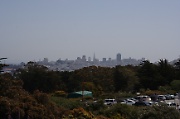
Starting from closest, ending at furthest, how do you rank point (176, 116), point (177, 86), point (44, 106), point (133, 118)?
1. point (176, 116)
2. point (44, 106)
3. point (133, 118)
4. point (177, 86)

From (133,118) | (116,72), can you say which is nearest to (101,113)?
(133,118)

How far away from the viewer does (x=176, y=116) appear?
16.4 meters

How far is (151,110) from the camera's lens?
16562 millimetres

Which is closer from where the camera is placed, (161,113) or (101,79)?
(161,113)

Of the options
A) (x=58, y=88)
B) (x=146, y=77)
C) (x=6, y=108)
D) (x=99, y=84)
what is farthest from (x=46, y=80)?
(x=6, y=108)

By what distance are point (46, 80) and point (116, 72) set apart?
9250 millimetres

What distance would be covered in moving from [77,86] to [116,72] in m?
5.75

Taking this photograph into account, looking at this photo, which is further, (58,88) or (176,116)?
(58,88)

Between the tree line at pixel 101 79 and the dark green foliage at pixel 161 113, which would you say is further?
the tree line at pixel 101 79

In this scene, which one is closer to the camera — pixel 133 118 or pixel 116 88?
pixel 133 118

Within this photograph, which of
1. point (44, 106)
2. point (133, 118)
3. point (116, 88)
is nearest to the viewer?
point (44, 106)

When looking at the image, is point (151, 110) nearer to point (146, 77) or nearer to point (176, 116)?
point (176, 116)

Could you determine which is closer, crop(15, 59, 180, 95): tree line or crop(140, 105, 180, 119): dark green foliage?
crop(140, 105, 180, 119): dark green foliage

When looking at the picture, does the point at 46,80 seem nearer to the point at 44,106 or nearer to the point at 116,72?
the point at 116,72
